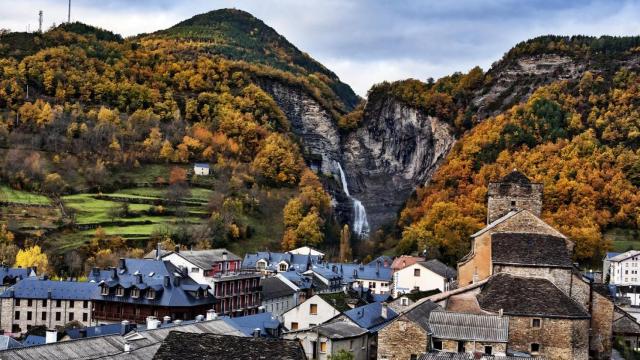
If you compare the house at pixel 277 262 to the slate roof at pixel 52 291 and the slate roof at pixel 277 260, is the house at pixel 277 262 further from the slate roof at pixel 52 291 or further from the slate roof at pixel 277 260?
the slate roof at pixel 52 291

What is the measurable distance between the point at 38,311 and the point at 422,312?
37.9 meters

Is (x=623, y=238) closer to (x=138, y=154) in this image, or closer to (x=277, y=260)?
(x=277, y=260)

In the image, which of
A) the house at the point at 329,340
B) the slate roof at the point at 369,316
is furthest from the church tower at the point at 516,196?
the house at the point at 329,340

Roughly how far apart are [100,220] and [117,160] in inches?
1007

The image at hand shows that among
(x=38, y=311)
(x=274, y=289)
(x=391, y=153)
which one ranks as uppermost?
(x=391, y=153)

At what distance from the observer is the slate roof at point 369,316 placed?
53.5 m

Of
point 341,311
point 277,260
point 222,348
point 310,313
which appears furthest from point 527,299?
point 277,260

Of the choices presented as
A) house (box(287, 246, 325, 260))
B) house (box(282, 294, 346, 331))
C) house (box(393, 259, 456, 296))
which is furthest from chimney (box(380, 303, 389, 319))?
house (box(287, 246, 325, 260))

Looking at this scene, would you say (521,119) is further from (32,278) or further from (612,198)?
(32,278)

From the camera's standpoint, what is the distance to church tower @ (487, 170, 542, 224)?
64375mm

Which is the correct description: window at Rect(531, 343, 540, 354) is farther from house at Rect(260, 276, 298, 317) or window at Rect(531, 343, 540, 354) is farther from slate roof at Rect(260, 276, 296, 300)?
slate roof at Rect(260, 276, 296, 300)

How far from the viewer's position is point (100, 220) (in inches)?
4449

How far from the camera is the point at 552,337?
4928cm

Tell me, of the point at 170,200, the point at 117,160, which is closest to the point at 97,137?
the point at 117,160
